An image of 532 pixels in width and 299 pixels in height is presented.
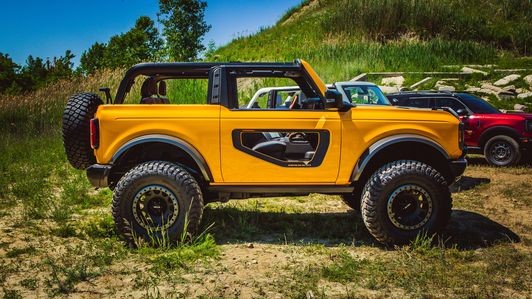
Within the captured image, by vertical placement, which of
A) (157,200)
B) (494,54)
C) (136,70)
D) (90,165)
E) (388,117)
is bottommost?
(157,200)

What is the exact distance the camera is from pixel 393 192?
5195mm

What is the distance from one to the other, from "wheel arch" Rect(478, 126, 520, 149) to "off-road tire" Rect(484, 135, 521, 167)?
0.30 ft

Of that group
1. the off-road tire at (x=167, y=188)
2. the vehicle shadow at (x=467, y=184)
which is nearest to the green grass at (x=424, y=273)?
the off-road tire at (x=167, y=188)

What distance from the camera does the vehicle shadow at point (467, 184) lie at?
862 cm

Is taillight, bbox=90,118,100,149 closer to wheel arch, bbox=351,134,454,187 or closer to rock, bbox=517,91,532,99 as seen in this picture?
wheel arch, bbox=351,134,454,187

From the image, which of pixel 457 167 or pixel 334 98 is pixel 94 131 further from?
pixel 457 167

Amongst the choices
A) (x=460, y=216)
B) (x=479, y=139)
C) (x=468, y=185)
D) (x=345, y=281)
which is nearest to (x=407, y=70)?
(x=479, y=139)

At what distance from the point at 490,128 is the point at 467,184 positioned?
8.01 feet

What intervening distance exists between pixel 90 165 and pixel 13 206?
251 centimetres

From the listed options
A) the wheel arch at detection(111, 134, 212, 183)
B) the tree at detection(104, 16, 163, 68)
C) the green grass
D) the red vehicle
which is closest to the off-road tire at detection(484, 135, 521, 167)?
the red vehicle

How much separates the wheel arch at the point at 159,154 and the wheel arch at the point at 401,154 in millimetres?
1661

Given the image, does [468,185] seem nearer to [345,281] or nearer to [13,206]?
[345,281]

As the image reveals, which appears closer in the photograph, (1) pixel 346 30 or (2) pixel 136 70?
(2) pixel 136 70

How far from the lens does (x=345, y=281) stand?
169 inches
